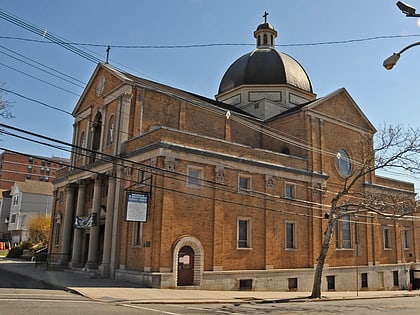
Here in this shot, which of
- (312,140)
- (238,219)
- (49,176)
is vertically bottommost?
(238,219)

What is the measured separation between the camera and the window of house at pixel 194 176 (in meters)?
24.8

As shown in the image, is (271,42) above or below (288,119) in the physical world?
above

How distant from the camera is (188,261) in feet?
78.2

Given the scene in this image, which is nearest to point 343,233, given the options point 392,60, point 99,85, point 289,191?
point 289,191

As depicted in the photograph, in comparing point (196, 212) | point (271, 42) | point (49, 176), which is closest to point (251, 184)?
point (196, 212)

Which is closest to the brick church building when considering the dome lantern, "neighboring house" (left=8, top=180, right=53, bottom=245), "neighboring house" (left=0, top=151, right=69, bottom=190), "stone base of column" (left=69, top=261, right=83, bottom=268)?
"stone base of column" (left=69, top=261, right=83, bottom=268)

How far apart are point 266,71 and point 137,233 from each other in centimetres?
2170

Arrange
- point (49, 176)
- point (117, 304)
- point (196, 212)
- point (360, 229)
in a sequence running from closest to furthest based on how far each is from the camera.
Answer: point (117, 304) < point (196, 212) < point (360, 229) < point (49, 176)

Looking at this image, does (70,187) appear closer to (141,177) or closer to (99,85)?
(99,85)

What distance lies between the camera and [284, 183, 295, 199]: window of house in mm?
30125

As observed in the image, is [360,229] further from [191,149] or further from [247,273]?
[191,149]

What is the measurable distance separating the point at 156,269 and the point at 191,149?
6915 mm

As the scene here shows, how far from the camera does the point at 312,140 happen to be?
107 ft

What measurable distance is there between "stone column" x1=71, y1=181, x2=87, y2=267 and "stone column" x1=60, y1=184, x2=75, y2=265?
1.79 m
